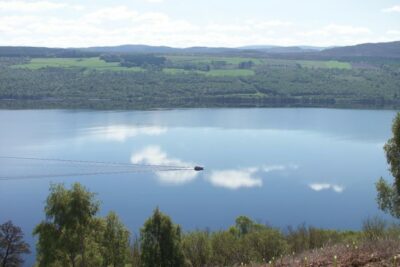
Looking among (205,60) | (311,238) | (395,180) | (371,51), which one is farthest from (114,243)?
(371,51)

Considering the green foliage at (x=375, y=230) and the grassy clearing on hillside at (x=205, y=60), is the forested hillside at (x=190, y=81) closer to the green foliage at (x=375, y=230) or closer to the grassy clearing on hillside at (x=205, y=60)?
the grassy clearing on hillside at (x=205, y=60)

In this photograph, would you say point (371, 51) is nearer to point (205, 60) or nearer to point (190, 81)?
point (205, 60)

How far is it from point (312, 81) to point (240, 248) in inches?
3840

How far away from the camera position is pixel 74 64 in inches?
5256

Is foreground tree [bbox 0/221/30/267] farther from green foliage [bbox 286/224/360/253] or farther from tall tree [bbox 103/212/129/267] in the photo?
green foliage [bbox 286/224/360/253]

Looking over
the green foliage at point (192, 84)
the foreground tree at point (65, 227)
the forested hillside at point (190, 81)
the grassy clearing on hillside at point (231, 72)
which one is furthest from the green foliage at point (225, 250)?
the grassy clearing on hillside at point (231, 72)

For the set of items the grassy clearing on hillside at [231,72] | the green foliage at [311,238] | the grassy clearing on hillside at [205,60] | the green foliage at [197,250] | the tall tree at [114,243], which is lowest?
the green foliage at [311,238]

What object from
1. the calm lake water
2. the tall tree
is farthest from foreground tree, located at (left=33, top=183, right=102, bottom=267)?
the calm lake water

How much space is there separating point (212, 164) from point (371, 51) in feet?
408

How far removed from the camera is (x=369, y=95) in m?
98.7

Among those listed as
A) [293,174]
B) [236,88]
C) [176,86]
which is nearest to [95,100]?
[176,86]

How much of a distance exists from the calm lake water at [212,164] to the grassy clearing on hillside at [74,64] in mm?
56628

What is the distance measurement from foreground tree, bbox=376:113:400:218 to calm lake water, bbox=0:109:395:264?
1689cm

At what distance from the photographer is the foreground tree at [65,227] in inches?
515
